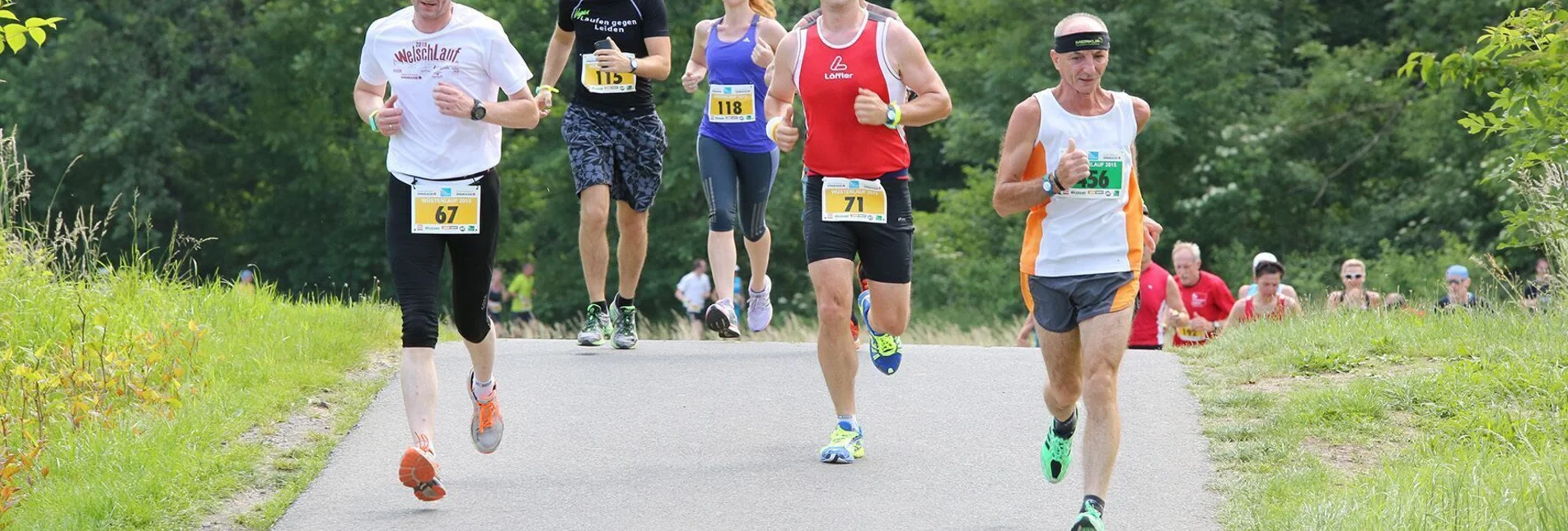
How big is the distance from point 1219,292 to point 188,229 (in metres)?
32.6

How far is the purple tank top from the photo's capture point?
10953mm

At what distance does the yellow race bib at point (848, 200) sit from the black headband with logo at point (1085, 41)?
1410 mm

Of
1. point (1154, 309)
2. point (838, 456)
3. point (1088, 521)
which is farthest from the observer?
point (1154, 309)

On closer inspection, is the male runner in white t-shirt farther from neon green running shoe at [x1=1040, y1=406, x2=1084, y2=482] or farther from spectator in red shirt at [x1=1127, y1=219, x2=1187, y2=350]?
spectator in red shirt at [x1=1127, y1=219, x2=1187, y2=350]

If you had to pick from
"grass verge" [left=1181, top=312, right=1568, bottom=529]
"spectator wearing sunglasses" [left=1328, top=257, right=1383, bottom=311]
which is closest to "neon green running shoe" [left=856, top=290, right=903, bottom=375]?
"grass verge" [left=1181, top=312, right=1568, bottom=529]

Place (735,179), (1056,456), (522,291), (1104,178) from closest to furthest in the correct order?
(1104,178) < (1056,456) < (735,179) < (522,291)

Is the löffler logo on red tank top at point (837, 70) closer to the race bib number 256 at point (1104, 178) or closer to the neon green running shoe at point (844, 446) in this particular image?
the race bib number 256 at point (1104, 178)

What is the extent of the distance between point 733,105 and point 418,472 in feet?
13.5

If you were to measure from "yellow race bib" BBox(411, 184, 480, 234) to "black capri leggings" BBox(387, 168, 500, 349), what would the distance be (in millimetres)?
34

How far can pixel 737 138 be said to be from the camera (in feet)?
36.4

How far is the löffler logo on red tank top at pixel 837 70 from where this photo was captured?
26.6ft

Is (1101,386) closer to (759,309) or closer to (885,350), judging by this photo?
(885,350)

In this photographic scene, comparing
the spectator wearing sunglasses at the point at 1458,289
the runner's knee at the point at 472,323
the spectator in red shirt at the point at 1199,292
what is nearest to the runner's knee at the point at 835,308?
the runner's knee at the point at 472,323

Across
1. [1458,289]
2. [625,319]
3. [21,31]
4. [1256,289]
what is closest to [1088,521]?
[21,31]
